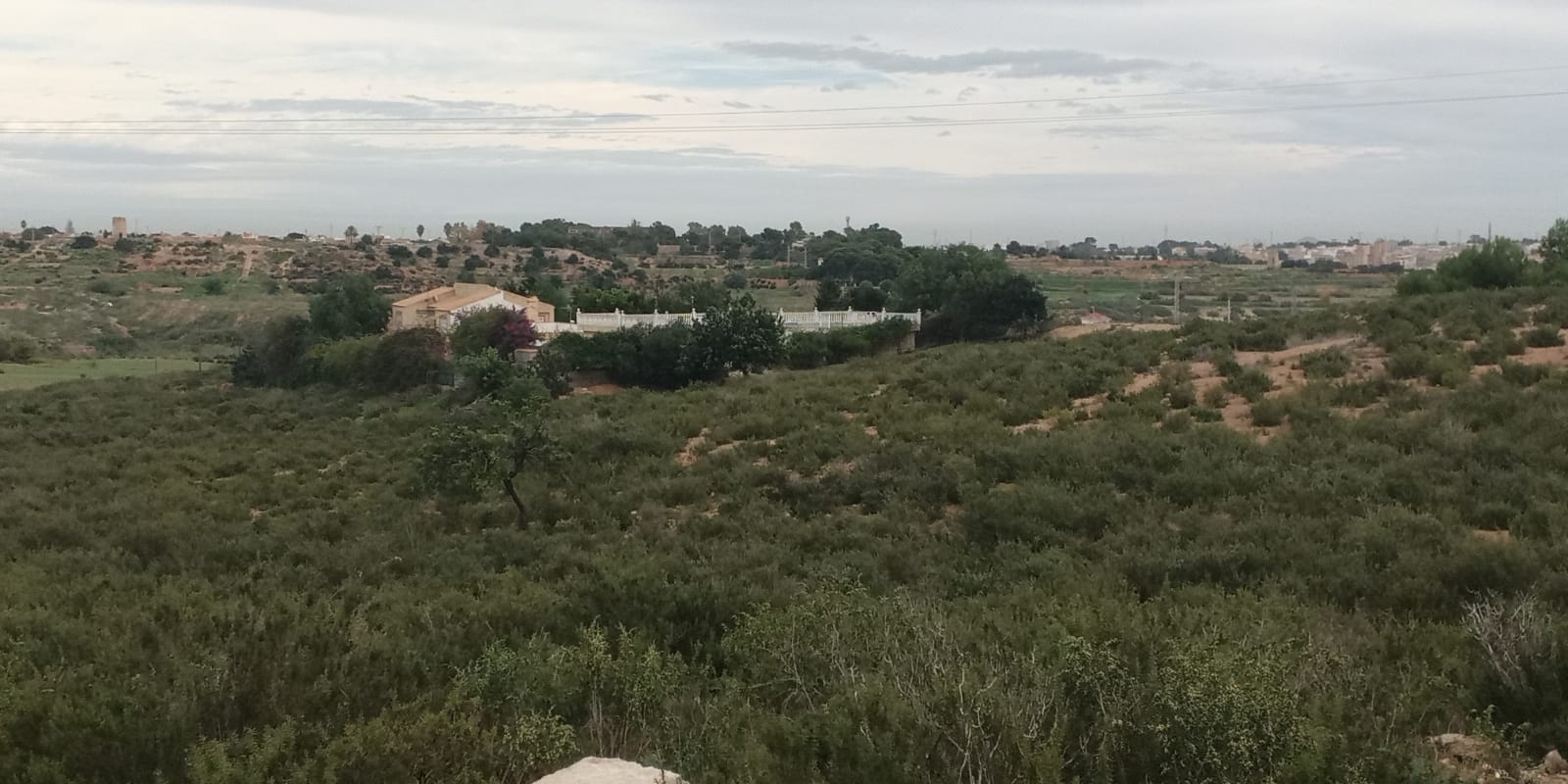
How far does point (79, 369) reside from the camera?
4747 cm

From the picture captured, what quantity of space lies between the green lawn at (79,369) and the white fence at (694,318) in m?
19.3

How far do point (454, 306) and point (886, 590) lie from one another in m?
40.2

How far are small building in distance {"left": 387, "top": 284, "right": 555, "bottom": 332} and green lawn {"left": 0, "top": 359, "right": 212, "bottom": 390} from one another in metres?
10.9

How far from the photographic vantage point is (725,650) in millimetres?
7254

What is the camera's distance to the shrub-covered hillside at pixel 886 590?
460 centimetres

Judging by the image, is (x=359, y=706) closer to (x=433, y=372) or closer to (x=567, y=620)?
(x=567, y=620)

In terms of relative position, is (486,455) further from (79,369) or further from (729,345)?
(79,369)

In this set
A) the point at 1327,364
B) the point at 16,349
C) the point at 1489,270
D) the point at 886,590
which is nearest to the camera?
the point at 886,590

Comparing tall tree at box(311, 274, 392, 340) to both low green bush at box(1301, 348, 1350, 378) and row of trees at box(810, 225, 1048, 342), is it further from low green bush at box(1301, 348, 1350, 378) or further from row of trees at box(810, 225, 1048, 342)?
low green bush at box(1301, 348, 1350, 378)

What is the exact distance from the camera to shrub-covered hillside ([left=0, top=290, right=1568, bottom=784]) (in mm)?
4602

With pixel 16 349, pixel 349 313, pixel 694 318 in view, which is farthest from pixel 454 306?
pixel 16 349

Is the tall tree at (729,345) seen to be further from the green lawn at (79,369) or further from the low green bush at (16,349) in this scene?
the low green bush at (16,349)

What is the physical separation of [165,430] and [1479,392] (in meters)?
30.1

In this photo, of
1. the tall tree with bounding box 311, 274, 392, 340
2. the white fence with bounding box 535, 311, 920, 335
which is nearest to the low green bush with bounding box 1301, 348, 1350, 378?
the white fence with bounding box 535, 311, 920, 335
